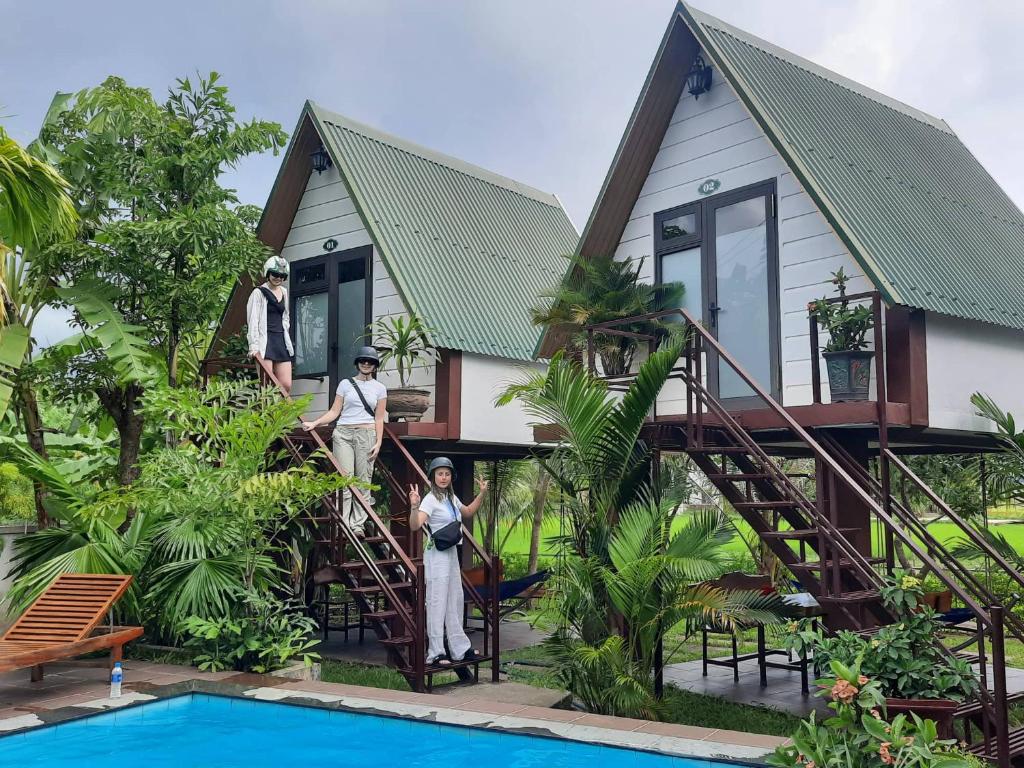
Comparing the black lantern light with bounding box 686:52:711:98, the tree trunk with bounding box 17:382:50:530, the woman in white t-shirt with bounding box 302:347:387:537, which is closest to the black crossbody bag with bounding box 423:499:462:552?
the woman in white t-shirt with bounding box 302:347:387:537

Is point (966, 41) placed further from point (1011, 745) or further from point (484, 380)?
point (1011, 745)

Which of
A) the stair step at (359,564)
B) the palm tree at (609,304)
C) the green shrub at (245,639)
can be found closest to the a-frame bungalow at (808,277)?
the palm tree at (609,304)

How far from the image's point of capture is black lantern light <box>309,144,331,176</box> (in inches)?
595

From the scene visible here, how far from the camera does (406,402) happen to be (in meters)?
12.9

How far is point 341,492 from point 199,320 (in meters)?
4.09

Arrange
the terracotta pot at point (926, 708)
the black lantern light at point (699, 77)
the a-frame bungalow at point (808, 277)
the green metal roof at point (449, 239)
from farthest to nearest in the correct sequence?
the green metal roof at point (449, 239), the black lantern light at point (699, 77), the a-frame bungalow at point (808, 277), the terracotta pot at point (926, 708)

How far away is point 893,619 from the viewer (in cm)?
925

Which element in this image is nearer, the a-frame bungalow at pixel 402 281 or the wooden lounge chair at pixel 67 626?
the wooden lounge chair at pixel 67 626

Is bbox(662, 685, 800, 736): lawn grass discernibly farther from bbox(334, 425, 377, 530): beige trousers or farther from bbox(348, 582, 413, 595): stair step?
bbox(334, 425, 377, 530): beige trousers

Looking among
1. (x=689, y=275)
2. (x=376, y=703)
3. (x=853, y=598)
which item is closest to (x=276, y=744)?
(x=376, y=703)

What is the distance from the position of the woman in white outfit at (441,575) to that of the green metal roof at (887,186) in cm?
453

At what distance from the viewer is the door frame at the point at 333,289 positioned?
14.7 m

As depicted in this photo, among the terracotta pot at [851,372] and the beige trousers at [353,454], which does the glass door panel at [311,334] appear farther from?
the terracotta pot at [851,372]

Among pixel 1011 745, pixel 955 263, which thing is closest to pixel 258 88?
pixel 955 263
